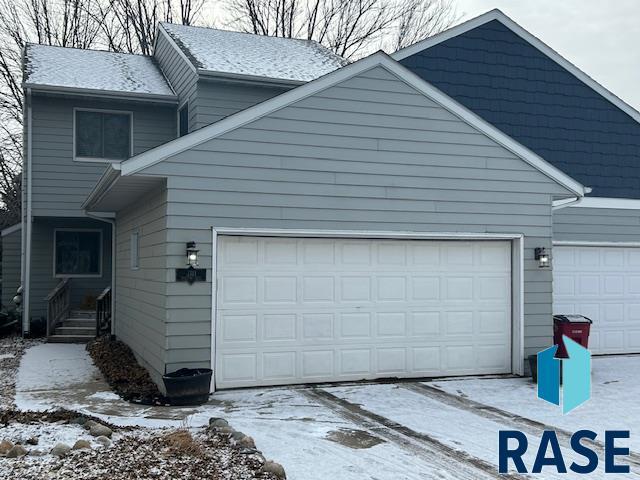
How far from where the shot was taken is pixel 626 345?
41.1 feet

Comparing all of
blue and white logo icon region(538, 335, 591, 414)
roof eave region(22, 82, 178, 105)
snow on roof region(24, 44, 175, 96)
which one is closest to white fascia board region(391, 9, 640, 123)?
blue and white logo icon region(538, 335, 591, 414)

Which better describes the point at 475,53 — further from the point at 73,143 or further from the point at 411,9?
the point at 411,9

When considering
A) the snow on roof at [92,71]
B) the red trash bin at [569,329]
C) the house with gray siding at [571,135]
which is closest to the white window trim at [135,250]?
the snow on roof at [92,71]

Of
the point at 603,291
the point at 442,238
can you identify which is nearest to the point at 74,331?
the point at 442,238

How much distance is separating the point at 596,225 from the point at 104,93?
9923mm

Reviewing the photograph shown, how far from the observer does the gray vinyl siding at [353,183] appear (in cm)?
848

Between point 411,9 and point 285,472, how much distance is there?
25454mm

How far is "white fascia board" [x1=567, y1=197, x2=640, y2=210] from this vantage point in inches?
508

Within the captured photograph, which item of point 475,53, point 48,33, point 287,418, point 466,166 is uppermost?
point 48,33

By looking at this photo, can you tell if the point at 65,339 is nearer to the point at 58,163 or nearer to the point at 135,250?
the point at 58,163

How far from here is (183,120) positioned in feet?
47.8

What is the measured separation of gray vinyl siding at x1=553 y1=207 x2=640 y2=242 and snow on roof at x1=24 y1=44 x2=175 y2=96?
8.29 meters

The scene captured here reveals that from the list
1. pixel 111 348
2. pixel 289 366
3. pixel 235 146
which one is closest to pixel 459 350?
pixel 289 366

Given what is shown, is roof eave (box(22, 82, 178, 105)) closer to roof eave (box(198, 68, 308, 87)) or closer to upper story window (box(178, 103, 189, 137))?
upper story window (box(178, 103, 189, 137))
